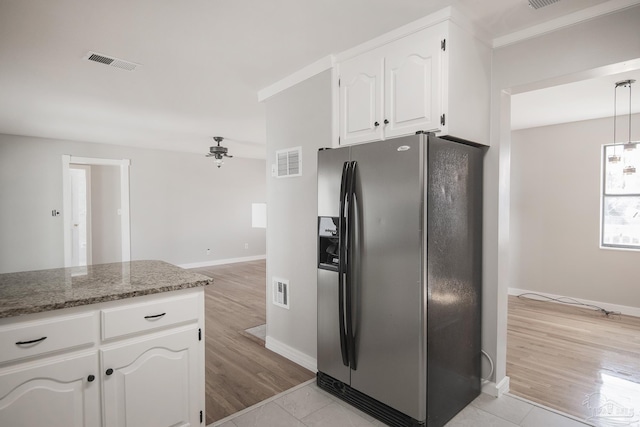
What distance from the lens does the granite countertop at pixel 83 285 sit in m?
1.45

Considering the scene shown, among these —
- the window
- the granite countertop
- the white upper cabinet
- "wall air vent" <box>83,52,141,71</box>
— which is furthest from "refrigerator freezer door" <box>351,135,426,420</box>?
the window

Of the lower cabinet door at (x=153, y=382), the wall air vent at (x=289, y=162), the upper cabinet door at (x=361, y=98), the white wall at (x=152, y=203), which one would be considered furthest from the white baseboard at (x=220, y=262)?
the upper cabinet door at (x=361, y=98)

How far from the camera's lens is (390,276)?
2.08m

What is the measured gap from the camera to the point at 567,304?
4734 mm

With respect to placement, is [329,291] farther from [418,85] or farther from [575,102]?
[575,102]

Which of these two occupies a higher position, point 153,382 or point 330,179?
point 330,179

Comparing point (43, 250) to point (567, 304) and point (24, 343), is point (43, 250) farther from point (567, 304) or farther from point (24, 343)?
point (567, 304)

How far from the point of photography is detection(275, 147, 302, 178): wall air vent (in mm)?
3066

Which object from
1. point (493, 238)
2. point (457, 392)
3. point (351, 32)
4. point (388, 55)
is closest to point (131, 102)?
point (351, 32)

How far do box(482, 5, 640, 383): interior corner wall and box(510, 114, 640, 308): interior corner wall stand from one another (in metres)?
3.04

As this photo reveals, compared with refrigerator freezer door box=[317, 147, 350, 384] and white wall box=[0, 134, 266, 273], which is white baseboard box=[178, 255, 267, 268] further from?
refrigerator freezer door box=[317, 147, 350, 384]

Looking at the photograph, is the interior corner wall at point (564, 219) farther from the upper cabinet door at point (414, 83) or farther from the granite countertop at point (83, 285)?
the granite countertop at point (83, 285)

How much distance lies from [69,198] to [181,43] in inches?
193

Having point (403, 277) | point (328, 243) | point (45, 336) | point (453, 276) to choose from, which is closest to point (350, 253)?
point (328, 243)
